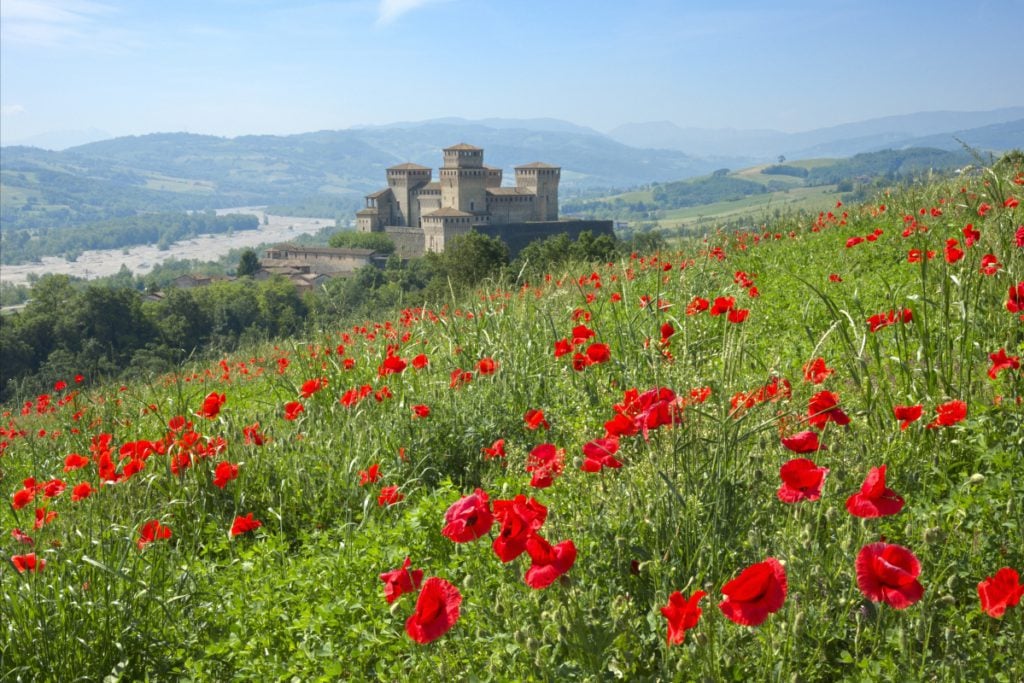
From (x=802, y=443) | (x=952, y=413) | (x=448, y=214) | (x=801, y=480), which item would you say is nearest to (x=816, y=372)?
(x=952, y=413)

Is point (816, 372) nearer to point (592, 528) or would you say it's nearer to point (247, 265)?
point (592, 528)

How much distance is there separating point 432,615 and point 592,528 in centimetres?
93

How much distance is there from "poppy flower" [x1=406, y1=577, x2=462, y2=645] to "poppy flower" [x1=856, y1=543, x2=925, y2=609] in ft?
2.48

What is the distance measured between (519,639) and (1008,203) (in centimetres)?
440

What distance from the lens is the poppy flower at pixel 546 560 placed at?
158cm

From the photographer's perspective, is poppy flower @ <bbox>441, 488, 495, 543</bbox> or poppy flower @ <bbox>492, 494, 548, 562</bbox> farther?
poppy flower @ <bbox>441, 488, 495, 543</bbox>

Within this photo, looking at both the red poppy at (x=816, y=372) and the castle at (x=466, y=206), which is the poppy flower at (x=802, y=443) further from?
the castle at (x=466, y=206)

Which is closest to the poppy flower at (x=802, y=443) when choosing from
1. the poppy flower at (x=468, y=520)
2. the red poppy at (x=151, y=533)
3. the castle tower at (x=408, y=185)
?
the poppy flower at (x=468, y=520)

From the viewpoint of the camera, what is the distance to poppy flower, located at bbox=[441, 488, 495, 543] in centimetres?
175

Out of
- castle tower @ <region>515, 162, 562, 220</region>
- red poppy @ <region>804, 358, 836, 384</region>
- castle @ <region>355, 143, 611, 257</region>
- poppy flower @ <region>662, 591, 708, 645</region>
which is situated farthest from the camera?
castle tower @ <region>515, 162, 562, 220</region>

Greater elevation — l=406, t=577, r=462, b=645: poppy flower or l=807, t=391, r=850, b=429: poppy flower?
l=807, t=391, r=850, b=429: poppy flower

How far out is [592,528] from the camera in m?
2.36

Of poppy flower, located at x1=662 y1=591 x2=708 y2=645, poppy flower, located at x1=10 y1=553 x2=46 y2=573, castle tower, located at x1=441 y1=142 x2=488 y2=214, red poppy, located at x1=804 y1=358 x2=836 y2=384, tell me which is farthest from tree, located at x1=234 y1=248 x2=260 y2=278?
poppy flower, located at x1=662 y1=591 x2=708 y2=645

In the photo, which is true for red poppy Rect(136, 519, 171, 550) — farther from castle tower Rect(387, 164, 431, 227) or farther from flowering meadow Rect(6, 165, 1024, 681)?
castle tower Rect(387, 164, 431, 227)
